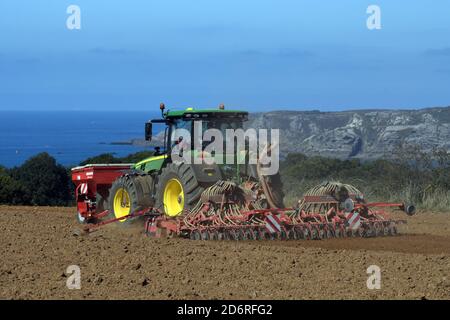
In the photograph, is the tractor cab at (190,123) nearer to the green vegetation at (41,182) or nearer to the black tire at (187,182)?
the black tire at (187,182)

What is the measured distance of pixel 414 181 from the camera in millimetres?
21125

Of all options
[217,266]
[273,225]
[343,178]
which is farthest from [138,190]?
[343,178]

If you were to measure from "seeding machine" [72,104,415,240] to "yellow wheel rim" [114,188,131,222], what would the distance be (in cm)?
20

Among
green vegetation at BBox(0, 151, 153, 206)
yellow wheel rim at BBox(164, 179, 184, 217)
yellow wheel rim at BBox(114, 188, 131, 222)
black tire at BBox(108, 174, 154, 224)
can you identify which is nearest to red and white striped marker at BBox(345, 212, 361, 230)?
yellow wheel rim at BBox(164, 179, 184, 217)

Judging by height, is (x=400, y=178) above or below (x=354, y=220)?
above

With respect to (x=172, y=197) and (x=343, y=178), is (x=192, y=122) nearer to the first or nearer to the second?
(x=172, y=197)

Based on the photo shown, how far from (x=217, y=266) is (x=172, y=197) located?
4.06 meters

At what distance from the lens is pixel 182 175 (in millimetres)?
13508

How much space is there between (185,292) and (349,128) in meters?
29.3

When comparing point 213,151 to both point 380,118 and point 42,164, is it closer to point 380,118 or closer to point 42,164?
point 42,164

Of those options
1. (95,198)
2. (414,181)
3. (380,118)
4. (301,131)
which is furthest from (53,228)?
(380,118)

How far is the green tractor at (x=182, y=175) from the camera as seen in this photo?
13484mm

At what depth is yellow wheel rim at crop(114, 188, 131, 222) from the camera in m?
15.4

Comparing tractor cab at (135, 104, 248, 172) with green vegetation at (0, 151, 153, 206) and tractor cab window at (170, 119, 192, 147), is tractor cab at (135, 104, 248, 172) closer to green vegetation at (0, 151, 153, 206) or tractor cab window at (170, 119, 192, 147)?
tractor cab window at (170, 119, 192, 147)
